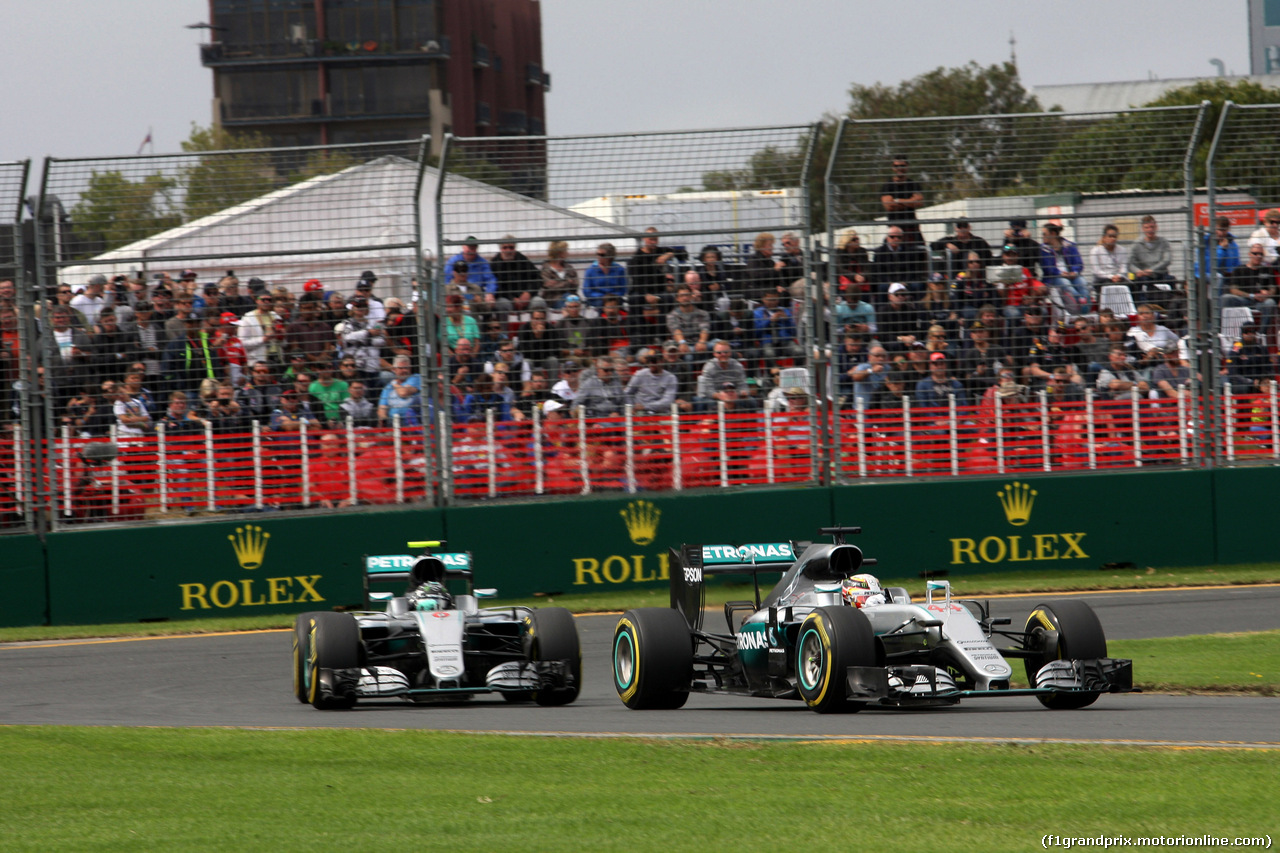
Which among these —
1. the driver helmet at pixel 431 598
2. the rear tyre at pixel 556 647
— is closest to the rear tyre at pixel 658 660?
the rear tyre at pixel 556 647

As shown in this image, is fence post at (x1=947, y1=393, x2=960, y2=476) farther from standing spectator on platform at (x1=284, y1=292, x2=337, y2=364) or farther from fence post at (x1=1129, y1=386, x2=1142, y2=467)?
standing spectator on platform at (x1=284, y1=292, x2=337, y2=364)

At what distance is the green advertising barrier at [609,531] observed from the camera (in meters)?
15.3

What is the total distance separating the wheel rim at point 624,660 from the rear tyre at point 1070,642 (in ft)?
7.39

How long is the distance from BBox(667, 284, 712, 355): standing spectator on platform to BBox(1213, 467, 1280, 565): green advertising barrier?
5.49 m

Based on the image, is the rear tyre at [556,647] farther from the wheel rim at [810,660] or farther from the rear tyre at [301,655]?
the wheel rim at [810,660]

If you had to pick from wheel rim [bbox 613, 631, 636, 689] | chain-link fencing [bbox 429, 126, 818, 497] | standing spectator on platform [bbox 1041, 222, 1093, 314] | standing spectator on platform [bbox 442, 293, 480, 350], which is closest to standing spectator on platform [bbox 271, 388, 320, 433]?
chain-link fencing [bbox 429, 126, 818, 497]

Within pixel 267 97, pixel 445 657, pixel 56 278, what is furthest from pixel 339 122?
pixel 445 657

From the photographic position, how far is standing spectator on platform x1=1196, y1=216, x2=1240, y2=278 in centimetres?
1608

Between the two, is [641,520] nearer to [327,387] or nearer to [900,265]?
[327,387]

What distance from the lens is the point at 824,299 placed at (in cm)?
1575

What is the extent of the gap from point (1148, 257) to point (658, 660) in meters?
9.16

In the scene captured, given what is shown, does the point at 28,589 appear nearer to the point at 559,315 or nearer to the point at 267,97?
the point at 559,315

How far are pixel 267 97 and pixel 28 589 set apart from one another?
6303cm

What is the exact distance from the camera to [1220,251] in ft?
53.2
